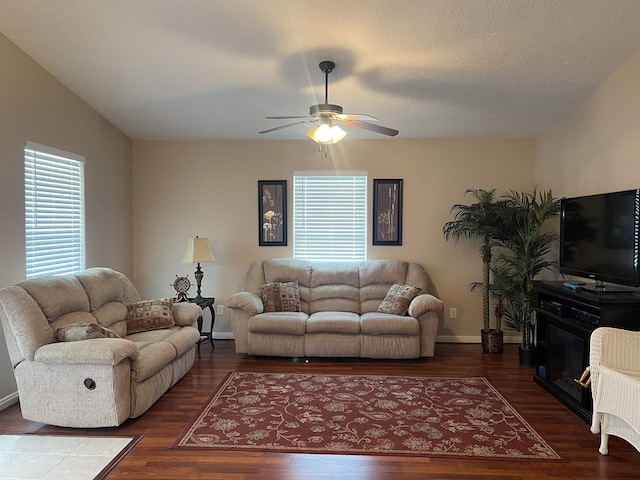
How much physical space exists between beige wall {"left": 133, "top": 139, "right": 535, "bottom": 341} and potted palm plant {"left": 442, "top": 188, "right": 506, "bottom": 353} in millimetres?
125

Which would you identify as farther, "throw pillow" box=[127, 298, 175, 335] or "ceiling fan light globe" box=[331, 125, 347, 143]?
"throw pillow" box=[127, 298, 175, 335]

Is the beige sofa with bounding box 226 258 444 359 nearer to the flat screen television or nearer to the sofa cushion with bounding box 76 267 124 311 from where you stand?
the sofa cushion with bounding box 76 267 124 311

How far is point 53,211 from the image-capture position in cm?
405

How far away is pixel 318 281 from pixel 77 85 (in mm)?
3259

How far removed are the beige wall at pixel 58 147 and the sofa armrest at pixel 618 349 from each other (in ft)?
14.4

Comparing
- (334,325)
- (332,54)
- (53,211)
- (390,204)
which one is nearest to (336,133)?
(332,54)

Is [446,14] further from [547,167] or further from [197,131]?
[197,131]

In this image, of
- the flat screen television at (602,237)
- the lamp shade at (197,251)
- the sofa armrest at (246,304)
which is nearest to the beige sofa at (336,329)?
the sofa armrest at (246,304)

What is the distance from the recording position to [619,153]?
3.64 metres

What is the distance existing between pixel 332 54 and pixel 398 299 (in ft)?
8.61

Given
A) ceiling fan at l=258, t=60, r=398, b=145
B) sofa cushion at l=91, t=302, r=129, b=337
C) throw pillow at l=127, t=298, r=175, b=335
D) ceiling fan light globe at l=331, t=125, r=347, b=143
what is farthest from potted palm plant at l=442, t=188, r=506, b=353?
sofa cushion at l=91, t=302, r=129, b=337

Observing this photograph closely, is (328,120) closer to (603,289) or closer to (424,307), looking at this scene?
(424,307)

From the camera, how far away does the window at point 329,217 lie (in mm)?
5500

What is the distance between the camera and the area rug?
278 centimetres
